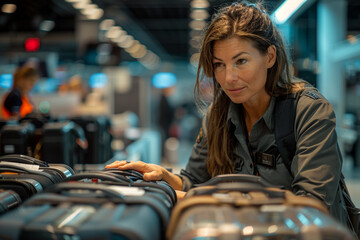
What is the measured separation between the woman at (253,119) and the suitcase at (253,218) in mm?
365

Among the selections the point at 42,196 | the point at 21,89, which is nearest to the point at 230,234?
the point at 42,196

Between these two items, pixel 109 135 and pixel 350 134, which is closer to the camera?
pixel 109 135

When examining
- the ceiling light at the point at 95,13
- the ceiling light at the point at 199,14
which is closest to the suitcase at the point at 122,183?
the ceiling light at the point at 95,13

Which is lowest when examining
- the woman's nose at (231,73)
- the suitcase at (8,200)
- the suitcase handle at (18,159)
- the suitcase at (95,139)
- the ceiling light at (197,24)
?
the suitcase at (95,139)

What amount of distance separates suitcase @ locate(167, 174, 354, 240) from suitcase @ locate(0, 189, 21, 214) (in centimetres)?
58

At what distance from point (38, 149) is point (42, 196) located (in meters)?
2.41

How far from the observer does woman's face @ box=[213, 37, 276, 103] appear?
1.81m

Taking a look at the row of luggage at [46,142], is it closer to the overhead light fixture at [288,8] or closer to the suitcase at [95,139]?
the suitcase at [95,139]

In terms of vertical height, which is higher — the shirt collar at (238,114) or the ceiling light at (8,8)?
the ceiling light at (8,8)

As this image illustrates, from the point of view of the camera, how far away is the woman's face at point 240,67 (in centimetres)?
181

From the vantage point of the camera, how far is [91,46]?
1002 cm

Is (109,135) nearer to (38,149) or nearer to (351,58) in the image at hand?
(38,149)

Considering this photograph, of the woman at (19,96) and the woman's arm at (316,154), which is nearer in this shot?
the woman's arm at (316,154)

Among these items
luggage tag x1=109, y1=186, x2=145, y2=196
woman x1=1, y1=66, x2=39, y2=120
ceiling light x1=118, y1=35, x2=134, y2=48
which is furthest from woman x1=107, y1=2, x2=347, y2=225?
ceiling light x1=118, y1=35, x2=134, y2=48
